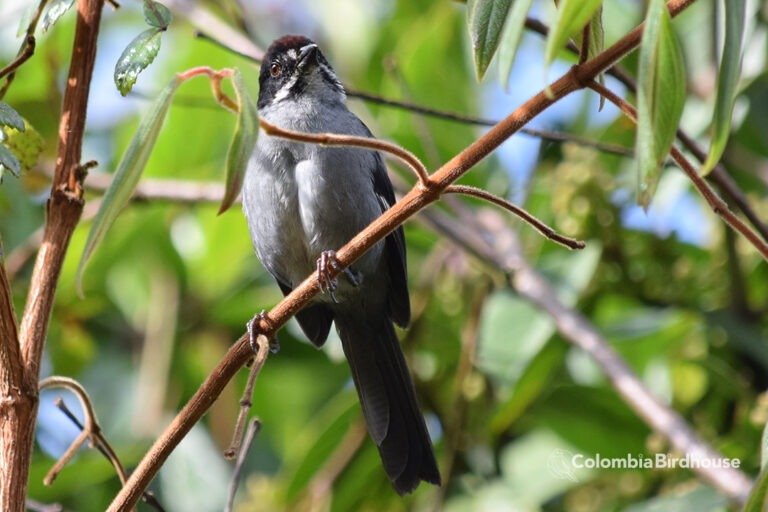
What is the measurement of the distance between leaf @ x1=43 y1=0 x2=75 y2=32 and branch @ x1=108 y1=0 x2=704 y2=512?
685 mm

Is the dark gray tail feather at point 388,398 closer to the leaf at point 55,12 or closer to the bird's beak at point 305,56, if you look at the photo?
the bird's beak at point 305,56

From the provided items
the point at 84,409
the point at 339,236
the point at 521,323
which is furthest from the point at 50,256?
the point at 521,323

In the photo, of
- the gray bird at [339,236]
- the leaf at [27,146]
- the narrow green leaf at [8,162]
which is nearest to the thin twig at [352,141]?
the narrow green leaf at [8,162]

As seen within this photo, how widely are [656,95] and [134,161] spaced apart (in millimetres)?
757

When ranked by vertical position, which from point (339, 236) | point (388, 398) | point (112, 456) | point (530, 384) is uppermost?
point (112, 456)

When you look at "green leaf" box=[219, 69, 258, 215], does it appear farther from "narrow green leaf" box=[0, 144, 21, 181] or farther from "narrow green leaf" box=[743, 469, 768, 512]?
"narrow green leaf" box=[743, 469, 768, 512]

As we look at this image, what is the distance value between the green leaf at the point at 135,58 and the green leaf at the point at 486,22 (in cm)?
57

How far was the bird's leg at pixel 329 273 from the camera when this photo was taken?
209 cm

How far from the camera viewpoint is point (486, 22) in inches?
73.2

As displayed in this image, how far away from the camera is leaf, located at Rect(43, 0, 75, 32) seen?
204 cm

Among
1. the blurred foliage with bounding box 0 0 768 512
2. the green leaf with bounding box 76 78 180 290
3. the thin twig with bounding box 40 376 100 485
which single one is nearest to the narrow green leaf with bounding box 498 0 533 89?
the green leaf with bounding box 76 78 180 290

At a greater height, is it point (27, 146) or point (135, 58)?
point (135, 58)

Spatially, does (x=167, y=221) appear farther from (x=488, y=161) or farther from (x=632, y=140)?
(x=632, y=140)

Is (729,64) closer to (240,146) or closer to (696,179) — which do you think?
(696,179)
